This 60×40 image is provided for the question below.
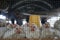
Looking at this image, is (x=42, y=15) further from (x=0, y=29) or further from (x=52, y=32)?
(x=0, y=29)

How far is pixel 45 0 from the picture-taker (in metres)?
0.85

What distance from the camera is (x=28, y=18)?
832mm

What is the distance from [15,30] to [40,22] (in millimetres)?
206

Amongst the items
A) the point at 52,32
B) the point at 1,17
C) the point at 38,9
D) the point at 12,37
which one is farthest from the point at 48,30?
the point at 1,17

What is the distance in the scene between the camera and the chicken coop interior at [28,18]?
816mm

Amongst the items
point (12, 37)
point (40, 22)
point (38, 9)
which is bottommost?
point (12, 37)

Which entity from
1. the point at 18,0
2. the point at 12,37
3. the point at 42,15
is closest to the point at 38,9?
the point at 42,15

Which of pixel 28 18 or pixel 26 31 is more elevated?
pixel 28 18

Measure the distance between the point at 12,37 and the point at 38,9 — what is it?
30 centimetres

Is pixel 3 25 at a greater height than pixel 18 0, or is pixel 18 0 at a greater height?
pixel 18 0

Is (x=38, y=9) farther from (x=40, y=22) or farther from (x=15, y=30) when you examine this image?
(x=15, y=30)

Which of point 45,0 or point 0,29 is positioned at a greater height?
point 45,0

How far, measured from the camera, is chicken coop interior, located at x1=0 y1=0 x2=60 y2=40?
816 millimetres

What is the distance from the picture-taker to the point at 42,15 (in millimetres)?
839
